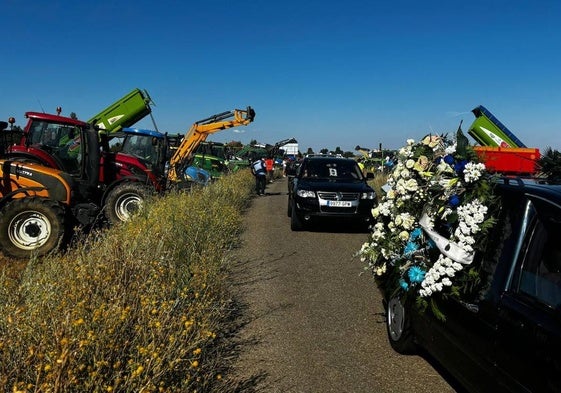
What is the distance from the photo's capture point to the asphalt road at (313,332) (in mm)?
4176

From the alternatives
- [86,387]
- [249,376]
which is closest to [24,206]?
[249,376]

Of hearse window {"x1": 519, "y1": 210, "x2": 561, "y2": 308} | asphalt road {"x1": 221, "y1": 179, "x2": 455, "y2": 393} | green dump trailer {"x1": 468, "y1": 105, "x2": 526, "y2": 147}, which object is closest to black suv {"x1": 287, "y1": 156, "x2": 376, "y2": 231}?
asphalt road {"x1": 221, "y1": 179, "x2": 455, "y2": 393}

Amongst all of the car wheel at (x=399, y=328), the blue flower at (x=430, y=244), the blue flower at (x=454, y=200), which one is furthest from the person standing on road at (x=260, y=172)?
the blue flower at (x=454, y=200)

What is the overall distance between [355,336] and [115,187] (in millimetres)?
8398

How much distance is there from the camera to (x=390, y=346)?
4.99m

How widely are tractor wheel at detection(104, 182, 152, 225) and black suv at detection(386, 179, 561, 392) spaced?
30.8 ft

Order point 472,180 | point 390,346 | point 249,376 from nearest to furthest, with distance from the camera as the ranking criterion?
point 472,180
point 249,376
point 390,346

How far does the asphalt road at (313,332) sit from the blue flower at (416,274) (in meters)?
0.90

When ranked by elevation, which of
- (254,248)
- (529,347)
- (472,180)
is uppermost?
(472,180)

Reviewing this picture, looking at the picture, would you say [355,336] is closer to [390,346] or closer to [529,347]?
[390,346]

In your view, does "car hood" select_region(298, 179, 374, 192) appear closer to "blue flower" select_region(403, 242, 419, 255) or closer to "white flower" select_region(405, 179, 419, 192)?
"white flower" select_region(405, 179, 419, 192)

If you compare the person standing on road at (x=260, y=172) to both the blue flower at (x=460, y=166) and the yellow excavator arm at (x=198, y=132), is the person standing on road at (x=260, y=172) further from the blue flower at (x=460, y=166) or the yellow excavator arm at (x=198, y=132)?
the blue flower at (x=460, y=166)

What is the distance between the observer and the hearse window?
115 inches

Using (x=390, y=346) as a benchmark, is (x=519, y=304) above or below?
above
